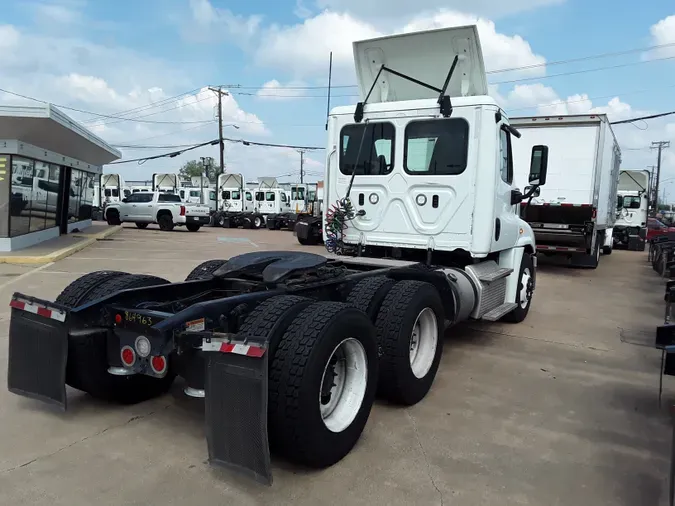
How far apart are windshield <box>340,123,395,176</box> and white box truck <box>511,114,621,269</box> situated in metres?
7.13

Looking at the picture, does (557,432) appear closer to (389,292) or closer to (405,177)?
(389,292)

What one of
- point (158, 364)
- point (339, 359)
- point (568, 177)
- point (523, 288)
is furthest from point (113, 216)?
point (339, 359)

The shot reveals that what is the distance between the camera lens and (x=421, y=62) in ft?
20.4

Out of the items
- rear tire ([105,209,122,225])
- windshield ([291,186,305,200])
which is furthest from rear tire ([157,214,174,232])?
windshield ([291,186,305,200])

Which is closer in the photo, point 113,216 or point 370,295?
point 370,295

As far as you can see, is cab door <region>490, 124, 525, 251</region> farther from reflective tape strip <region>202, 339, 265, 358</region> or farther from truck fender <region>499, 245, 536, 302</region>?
reflective tape strip <region>202, 339, 265, 358</region>

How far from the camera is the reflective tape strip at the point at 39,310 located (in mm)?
3561

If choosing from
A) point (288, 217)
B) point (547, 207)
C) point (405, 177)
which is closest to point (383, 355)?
point (405, 177)

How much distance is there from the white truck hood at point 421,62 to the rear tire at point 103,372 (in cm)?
364

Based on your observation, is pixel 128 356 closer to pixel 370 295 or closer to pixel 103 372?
pixel 103 372

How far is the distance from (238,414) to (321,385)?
53 cm

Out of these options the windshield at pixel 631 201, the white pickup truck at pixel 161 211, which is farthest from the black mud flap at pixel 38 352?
the windshield at pixel 631 201

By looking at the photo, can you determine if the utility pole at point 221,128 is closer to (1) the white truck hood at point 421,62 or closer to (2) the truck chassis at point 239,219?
(2) the truck chassis at point 239,219

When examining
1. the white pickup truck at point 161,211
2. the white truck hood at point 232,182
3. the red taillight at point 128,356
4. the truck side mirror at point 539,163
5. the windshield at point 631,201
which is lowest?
the red taillight at point 128,356
